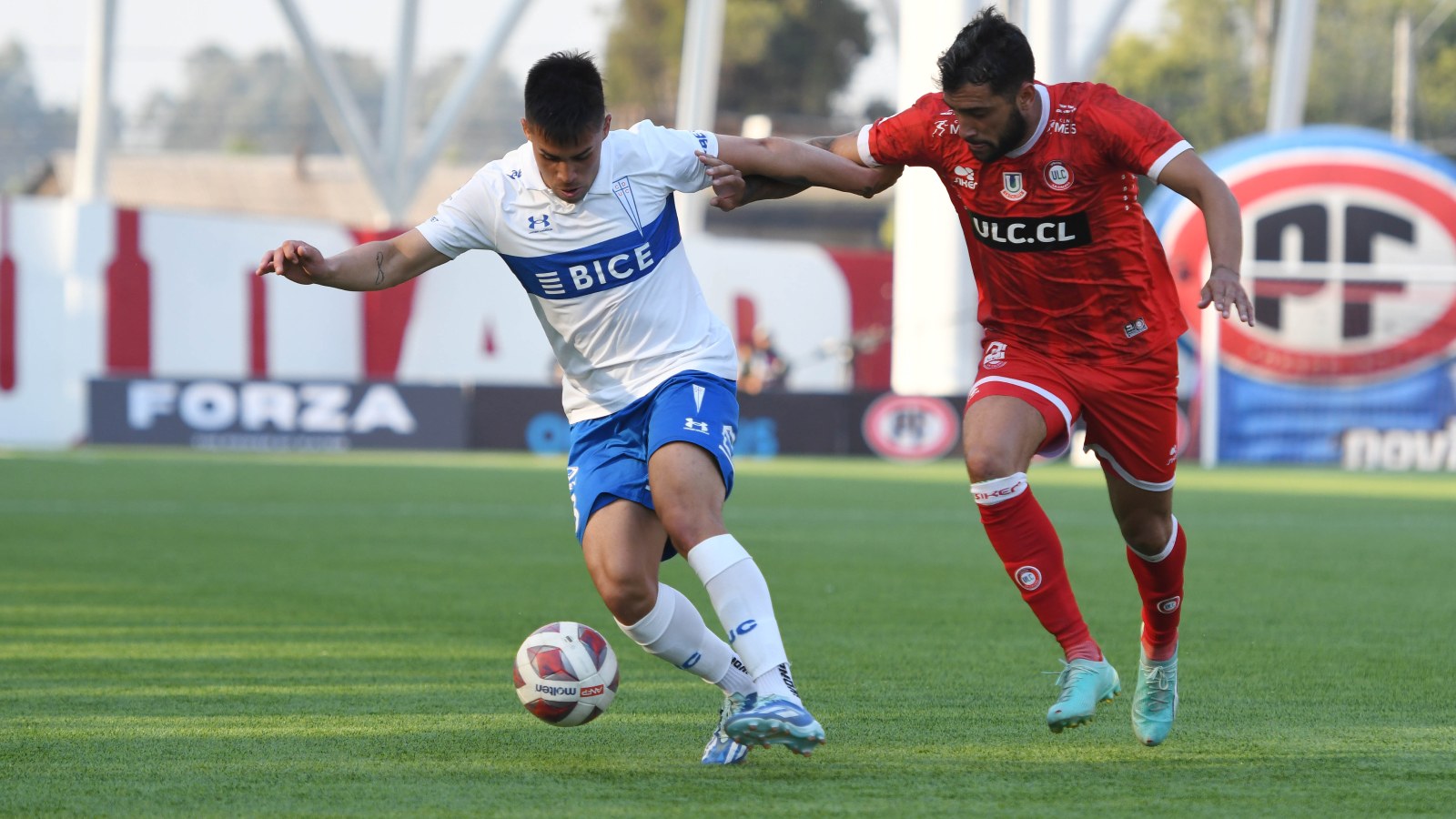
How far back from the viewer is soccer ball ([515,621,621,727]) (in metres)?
5.00

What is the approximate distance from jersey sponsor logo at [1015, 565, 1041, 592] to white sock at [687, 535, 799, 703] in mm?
788

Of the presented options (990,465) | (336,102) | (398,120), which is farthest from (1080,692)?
(398,120)

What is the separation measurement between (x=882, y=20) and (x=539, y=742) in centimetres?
2710

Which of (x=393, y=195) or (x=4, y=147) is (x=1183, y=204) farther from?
(x=4, y=147)

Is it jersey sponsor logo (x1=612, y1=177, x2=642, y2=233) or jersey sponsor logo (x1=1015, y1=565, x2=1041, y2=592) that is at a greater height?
jersey sponsor logo (x1=612, y1=177, x2=642, y2=233)

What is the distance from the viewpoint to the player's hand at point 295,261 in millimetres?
4891

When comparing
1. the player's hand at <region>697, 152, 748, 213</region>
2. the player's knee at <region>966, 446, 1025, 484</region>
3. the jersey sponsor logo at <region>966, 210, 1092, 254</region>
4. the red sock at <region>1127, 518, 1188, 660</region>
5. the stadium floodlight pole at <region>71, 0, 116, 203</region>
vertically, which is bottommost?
the red sock at <region>1127, 518, 1188, 660</region>

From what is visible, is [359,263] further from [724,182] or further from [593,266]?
[724,182]

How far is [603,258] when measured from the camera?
16.5ft

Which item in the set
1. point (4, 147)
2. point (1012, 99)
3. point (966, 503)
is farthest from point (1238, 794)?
point (4, 147)

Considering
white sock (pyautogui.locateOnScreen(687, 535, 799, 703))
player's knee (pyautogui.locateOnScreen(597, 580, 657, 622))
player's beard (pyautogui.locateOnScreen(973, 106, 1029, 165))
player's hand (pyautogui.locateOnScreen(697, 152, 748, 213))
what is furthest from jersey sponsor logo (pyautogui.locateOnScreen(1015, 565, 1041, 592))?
player's hand (pyautogui.locateOnScreen(697, 152, 748, 213))

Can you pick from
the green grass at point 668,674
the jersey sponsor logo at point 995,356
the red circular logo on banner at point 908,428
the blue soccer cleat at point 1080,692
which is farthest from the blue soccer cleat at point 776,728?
the red circular logo on banner at point 908,428

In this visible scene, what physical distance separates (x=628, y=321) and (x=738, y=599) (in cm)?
88

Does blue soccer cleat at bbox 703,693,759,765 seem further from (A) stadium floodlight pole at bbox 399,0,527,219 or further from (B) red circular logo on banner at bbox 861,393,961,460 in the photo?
(A) stadium floodlight pole at bbox 399,0,527,219
